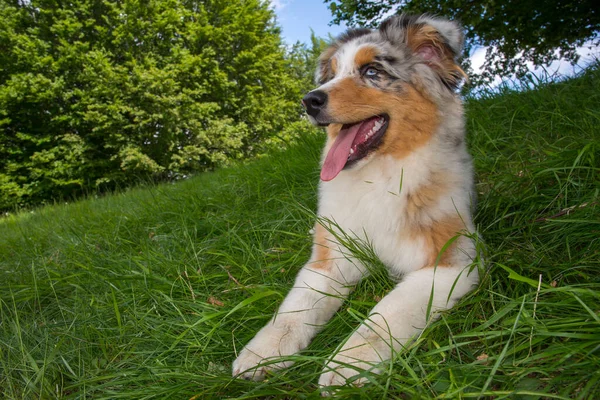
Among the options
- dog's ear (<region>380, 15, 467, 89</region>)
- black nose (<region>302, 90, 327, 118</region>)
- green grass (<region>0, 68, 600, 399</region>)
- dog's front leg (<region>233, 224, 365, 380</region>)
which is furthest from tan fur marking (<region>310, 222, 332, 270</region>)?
dog's ear (<region>380, 15, 467, 89</region>)

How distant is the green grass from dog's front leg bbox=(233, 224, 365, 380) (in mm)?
76

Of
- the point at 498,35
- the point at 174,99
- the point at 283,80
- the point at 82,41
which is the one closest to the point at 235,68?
the point at 283,80

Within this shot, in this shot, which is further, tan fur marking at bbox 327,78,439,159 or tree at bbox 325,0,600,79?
Result: tree at bbox 325,0,600,79

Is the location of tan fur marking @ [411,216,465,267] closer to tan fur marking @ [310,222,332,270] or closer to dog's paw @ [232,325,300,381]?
tan fur marking @ [310,222,332,270]

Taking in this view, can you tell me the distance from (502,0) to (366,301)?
285 inches

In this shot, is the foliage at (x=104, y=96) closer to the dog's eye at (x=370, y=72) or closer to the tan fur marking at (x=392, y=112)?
the dog's eye at (x=370, y=72)

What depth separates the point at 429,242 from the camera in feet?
7.72

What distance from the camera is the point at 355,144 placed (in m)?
2.54

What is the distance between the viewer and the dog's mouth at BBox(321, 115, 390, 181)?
251 centimetres

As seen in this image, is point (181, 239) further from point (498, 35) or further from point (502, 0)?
point (498, 35)

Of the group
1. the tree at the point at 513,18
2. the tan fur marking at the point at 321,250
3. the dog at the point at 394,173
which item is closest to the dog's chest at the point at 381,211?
the dog at the point at 394,173

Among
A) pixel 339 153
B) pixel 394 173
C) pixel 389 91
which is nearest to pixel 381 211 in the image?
pixel 394 173

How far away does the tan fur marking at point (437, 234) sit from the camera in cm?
231

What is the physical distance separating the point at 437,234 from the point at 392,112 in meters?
0.76
